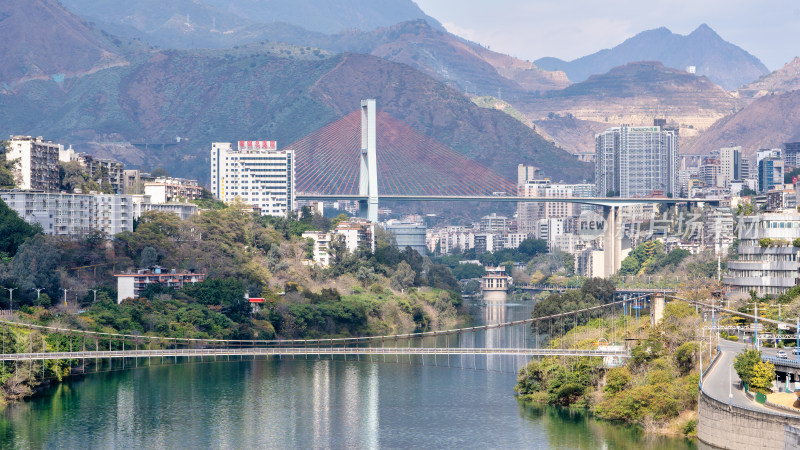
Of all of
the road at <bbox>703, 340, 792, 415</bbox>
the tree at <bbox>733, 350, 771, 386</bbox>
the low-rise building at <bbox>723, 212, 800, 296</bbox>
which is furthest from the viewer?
the low-rise building at <bbox>723, 212, 800, 296</bbox>

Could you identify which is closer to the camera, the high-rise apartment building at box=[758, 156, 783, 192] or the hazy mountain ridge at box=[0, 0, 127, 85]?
the high-rise apartment building at box=[758, 156, 783, 192]

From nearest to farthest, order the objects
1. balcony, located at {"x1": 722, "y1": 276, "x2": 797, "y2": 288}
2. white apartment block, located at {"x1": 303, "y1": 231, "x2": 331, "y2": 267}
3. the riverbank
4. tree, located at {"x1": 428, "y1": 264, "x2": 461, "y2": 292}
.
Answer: the riverbank
balcony, located at {"x1": 722, "y1": 276, "x2": 797, "y2": 288}
white apartment block, located at {"x1": 303, "y1": 231, "x2": 331, "y2": 267}
tree, located at {"x1": 428, "y1": 264, "x2": 461, "y2": 292}

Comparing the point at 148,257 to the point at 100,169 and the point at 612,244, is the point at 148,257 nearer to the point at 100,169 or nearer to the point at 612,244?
the point at 100,169

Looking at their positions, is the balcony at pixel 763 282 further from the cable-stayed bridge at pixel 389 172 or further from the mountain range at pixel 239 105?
the mountain range at pixel 239 105

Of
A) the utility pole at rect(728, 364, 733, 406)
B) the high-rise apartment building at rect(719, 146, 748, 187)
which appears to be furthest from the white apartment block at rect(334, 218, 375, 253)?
the high-rise apartment building at rect(719, 146, 748, 187)

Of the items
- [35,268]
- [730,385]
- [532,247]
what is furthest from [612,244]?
[730,385]

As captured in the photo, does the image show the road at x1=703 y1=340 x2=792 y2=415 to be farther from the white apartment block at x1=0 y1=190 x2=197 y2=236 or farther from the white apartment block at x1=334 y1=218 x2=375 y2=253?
the white apartment block at x1=334 y1=218 x2=375 y2=253
